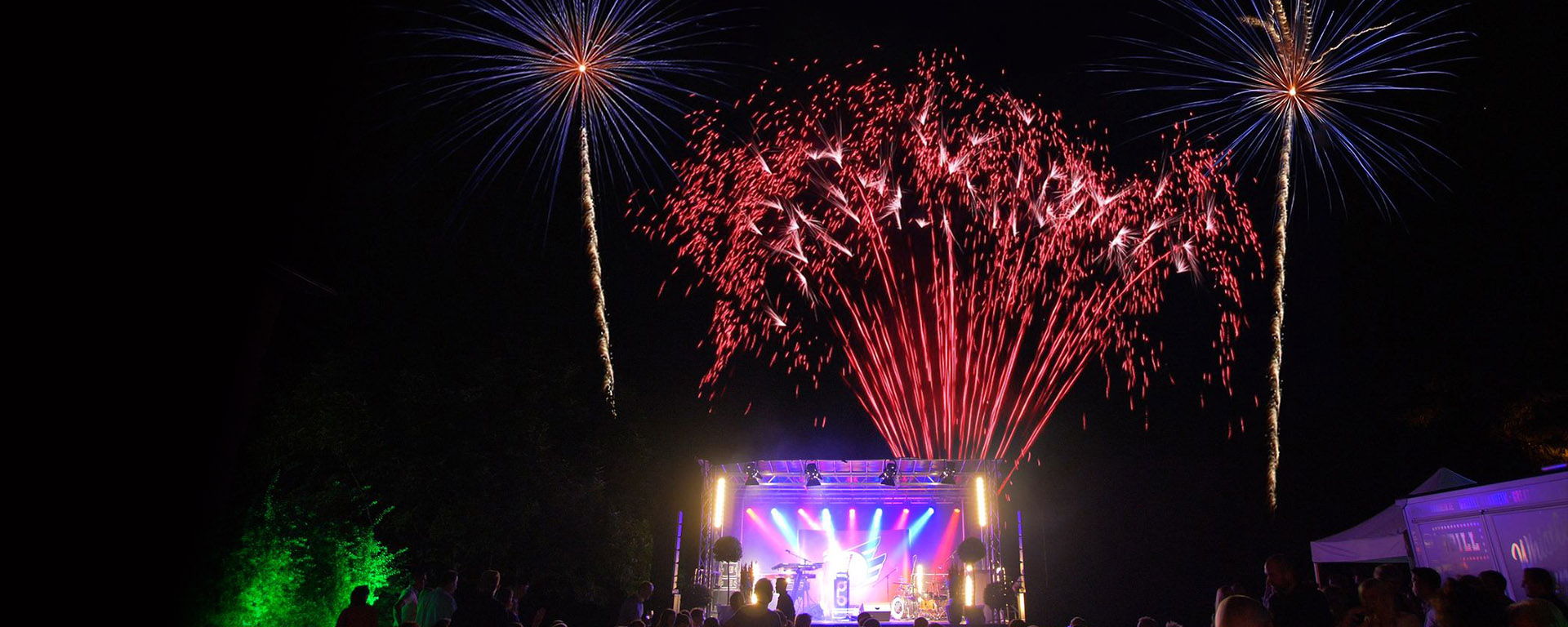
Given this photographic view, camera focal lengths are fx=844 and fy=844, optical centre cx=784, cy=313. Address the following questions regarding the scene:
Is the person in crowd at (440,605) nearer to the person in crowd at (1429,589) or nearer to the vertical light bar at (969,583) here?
the person in crowd at (1429,589)

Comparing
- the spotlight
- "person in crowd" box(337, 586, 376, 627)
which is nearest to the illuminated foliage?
"person in crowd" box(337, 586, 376, 627)

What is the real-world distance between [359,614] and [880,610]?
1182 centimetres

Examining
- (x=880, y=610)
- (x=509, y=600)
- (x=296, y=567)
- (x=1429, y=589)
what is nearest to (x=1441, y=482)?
(x=1429, y=589)

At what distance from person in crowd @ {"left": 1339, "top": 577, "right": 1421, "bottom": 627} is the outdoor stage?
1154 centimetres

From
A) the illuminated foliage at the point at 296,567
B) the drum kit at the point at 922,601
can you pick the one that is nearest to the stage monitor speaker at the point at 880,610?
the drum kit at the point at 922,601

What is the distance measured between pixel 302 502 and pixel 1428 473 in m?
21.2

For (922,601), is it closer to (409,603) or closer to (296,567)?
(409,603)

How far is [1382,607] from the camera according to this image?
428cm

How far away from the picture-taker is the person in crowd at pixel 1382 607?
4.20 m

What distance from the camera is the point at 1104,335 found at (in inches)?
643

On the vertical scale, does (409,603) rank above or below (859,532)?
below

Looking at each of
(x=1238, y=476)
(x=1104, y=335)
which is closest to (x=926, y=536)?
(x=1104, y=335)

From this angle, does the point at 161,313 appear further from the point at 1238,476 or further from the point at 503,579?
the point at 1238,476

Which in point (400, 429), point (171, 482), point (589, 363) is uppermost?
point (589, 363)
